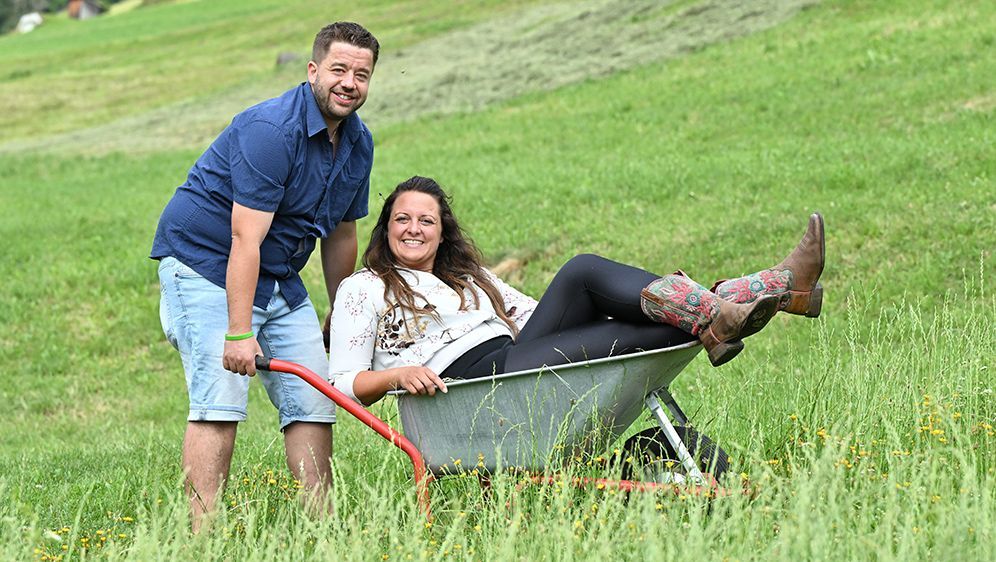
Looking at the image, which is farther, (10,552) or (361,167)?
(361,167)

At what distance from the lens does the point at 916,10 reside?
1619 cm

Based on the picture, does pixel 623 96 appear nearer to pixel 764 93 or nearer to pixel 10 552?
pixel 764 93

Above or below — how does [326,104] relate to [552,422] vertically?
above

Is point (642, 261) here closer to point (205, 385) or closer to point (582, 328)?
point (582, 328)

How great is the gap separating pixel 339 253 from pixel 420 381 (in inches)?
42.2

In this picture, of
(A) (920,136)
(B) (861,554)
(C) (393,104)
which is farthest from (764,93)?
(B) (861,554)

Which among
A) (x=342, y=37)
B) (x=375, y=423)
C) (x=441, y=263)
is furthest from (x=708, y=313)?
(x=342, y=37)

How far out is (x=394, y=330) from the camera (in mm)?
4273

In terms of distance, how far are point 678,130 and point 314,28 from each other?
26230 millimetres

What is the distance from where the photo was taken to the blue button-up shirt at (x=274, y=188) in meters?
4.16

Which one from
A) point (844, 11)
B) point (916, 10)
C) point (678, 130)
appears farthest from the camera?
point (844, 11)

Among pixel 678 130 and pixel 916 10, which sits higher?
pixel 916 10

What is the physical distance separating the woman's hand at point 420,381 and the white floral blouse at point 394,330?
12.5 inches

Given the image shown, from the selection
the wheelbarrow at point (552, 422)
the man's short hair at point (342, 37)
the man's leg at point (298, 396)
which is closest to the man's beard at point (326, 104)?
the man's short hair at point (342, 37)
